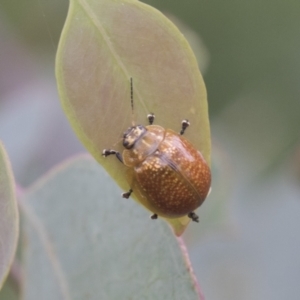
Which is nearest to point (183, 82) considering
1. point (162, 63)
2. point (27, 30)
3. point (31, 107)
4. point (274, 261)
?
point (162, 63)

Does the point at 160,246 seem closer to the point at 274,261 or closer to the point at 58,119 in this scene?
the point at 58,119

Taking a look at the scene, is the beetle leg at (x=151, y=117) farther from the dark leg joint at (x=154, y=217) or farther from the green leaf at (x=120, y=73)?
the dark leg joint at (x=154, y=217)

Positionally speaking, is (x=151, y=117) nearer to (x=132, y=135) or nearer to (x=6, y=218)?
(x=132, y=135)

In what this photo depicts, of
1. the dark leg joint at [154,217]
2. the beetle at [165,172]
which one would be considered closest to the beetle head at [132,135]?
the beetle at [165,172]

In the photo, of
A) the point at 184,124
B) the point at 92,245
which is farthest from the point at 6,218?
the point at 92,245

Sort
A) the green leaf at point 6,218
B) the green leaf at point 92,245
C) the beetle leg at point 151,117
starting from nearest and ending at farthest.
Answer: the green leaf at point 6,218 < the beetle leg at point 151,117 < the green leaf at point 92,245

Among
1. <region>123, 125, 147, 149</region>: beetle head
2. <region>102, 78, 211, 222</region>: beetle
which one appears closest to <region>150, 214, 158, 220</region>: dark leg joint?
<region>102, 78, 211, 222</region>: beetle
